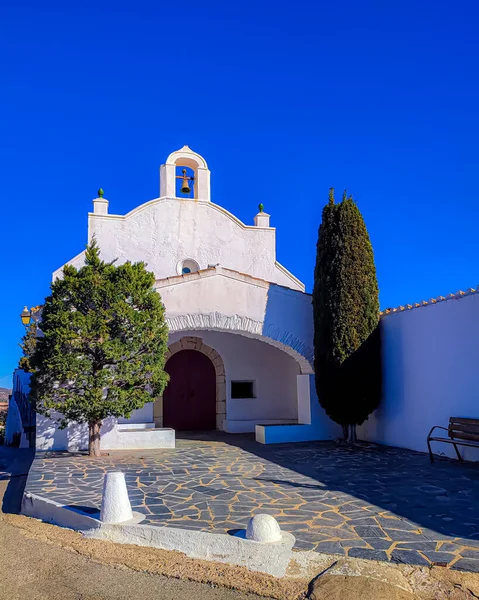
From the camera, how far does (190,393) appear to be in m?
13.8

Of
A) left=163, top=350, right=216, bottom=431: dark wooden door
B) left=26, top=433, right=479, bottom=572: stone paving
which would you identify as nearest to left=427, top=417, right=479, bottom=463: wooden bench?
left=26, top=433, right=479, bottom=572: stone paving

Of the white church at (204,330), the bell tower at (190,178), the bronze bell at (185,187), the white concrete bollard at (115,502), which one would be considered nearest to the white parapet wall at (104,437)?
the white church at (204,330)

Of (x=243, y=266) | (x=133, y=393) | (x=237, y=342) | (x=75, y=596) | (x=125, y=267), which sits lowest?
(x=75, y=596)

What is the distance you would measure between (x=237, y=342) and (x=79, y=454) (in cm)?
568

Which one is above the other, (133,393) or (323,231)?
(323,231)

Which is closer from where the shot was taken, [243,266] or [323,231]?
[323,231]

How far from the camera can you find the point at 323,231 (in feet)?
36.1

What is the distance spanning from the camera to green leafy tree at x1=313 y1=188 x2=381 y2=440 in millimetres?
10211

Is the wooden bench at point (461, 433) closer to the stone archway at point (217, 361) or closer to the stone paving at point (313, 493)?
the stone paving at point (313, 493)

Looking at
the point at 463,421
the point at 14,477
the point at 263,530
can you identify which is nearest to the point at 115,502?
the point at 263,530

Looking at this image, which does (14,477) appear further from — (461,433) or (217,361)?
(461,433)

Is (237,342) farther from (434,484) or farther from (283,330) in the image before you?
(434,484)

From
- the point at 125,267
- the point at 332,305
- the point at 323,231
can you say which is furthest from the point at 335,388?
the point at 125,267

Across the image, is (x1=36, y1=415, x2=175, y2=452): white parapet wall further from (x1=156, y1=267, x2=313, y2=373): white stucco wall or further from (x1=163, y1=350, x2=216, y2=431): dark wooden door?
Answer: (x1=163, y1=350, x2=216, y2=431): dark wooden door
